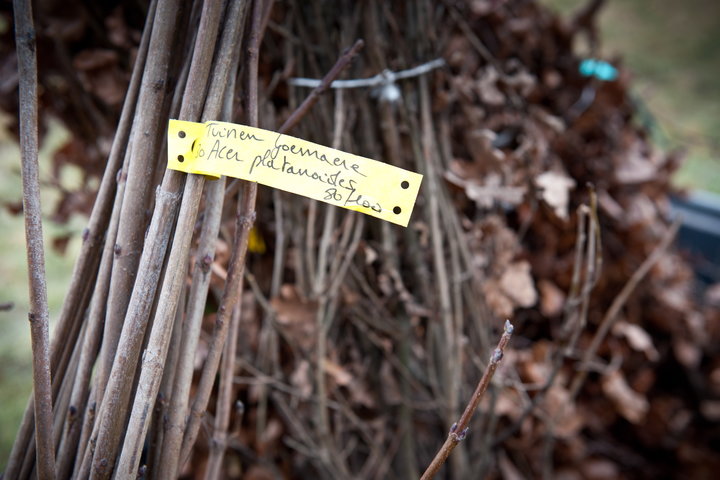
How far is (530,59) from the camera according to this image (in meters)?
1.43

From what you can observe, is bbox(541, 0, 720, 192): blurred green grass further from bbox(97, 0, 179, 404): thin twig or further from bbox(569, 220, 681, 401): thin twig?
bbox(97, 0, 179, 404): thin twig

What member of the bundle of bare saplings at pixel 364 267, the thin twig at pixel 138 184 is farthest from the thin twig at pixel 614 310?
the thin twig at pixel 138 184

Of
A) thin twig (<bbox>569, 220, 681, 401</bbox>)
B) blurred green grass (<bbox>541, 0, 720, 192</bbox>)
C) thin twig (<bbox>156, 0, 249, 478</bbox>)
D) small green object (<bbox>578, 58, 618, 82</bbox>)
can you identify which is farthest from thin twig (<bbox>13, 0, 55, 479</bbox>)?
blurred green grass (<bbox>541, 0, 720, 192</bbox>)

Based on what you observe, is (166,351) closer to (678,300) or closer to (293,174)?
(293,174)

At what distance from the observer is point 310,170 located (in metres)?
0.54

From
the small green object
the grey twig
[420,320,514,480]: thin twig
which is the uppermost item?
the small green object

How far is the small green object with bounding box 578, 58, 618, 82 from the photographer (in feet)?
4.81

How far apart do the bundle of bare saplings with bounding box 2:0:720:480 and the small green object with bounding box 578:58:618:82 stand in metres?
0.02

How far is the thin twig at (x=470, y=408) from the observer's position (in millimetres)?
439

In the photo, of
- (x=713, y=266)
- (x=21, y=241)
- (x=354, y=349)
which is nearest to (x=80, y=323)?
(x=354, y=349)

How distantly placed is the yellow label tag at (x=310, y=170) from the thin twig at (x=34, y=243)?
0.52 feet

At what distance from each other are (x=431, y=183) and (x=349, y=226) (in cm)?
17

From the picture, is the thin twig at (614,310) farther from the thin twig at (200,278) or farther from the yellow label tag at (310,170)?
the thin twig at (200,278)

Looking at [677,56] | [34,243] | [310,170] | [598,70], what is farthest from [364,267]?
[677,56]
